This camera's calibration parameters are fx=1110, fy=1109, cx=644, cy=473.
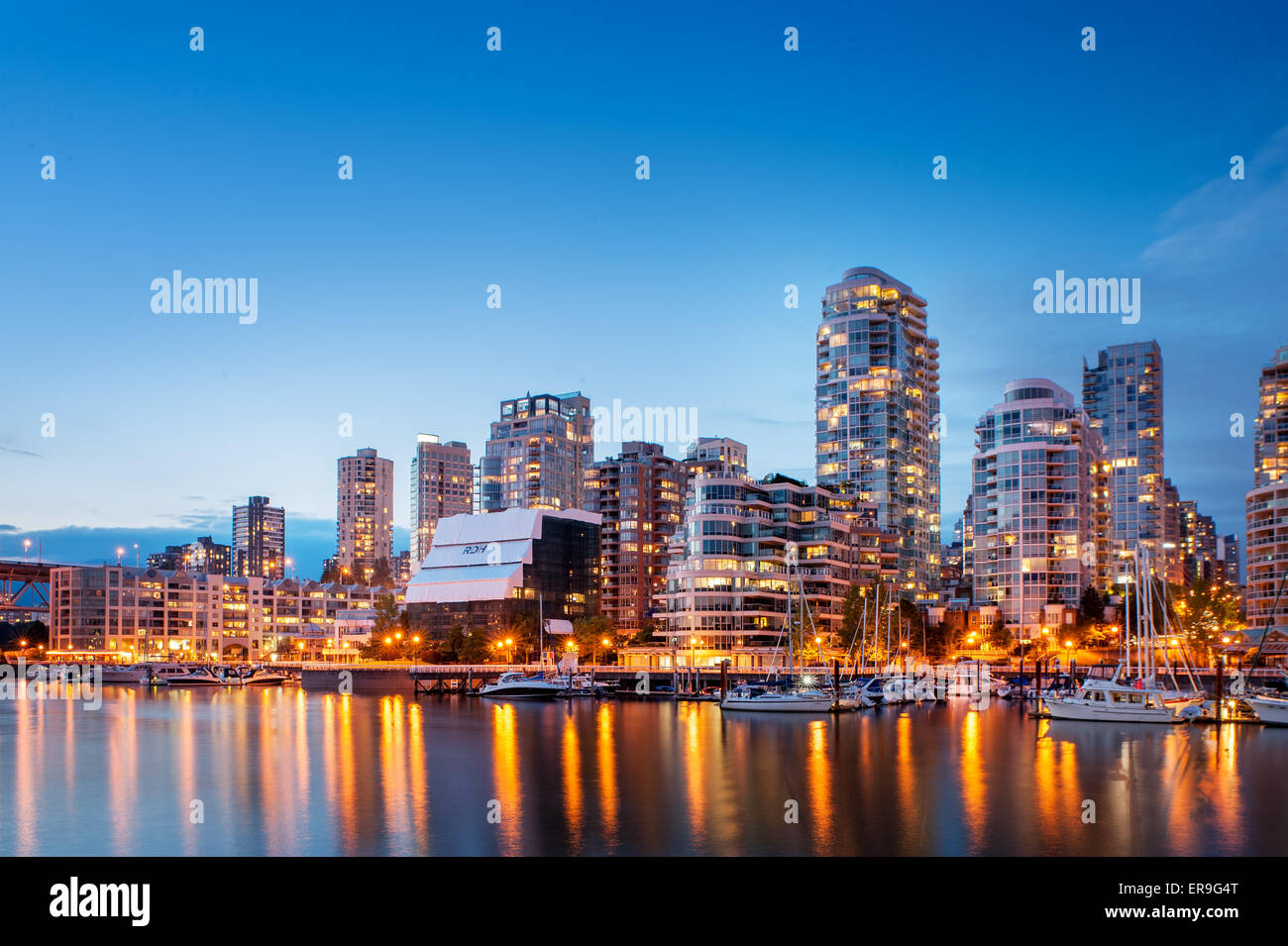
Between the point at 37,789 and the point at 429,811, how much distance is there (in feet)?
79.1

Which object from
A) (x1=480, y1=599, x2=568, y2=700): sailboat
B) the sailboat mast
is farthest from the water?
(x1=480, y1=599, x2=568, y2=700): sailboat

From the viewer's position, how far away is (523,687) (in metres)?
145

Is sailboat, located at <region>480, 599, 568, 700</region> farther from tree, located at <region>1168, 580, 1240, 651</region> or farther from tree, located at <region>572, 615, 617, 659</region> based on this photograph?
tree, located at <region>1168, 580, 1240, 651</region>

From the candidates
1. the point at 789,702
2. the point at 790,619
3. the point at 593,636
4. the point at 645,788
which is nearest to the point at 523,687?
the point at 790,619

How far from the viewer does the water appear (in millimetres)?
46000

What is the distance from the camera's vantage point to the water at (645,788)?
46000 millimetres

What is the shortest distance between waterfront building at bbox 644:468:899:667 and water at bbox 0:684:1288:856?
57.5 m

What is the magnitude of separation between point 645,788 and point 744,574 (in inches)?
4141

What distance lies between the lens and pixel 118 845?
4597 centimetres

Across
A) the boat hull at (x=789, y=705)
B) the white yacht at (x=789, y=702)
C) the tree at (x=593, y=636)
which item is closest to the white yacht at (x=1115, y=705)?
the boat hull at (x=789, y=705)

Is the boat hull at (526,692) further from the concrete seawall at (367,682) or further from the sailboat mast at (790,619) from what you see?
the sailboat mast at (790,619)
